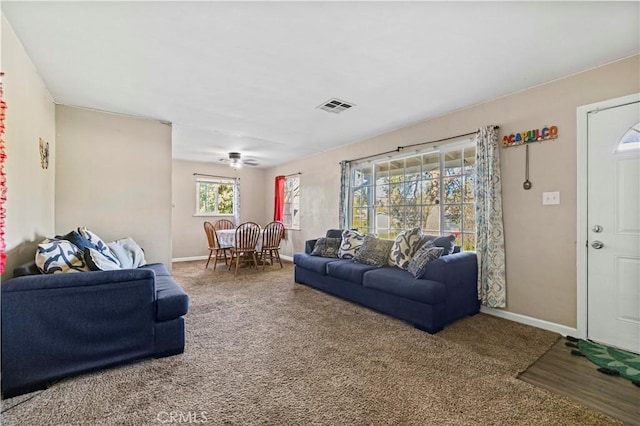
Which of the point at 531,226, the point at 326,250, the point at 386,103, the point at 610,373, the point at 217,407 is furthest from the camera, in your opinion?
the point at 326,250

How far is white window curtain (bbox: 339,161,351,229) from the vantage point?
5113 millimetres

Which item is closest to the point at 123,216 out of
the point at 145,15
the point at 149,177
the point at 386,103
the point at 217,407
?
Answer: the point at 149,177

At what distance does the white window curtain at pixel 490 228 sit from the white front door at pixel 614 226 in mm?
707

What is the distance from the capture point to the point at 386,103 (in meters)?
3.31

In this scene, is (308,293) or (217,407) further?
(308,293)

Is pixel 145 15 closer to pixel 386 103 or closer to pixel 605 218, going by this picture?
pixel 386 103

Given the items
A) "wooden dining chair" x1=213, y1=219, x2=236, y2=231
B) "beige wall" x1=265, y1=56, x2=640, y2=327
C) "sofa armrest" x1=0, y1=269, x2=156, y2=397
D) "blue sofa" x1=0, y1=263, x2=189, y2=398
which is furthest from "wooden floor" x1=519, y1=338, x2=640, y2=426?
"wooden dining chair" x1=213, y1=219, x2=236, y2=231

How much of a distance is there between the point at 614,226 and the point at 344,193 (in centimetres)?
347

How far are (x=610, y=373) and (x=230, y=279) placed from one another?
179 inches

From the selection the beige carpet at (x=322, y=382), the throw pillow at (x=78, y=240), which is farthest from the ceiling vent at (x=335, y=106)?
the throw pillow at (x=78, y=240)

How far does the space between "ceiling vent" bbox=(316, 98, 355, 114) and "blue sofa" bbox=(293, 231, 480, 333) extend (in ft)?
6.56

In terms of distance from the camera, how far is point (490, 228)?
3.09 meters

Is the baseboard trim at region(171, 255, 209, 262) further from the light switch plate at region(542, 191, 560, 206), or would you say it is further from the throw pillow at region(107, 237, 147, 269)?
the light switch plate at region(542, 191, 560, 206)

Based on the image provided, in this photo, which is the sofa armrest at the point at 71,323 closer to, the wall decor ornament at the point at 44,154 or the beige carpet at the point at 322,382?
the beige carpet at the point at 322,382
